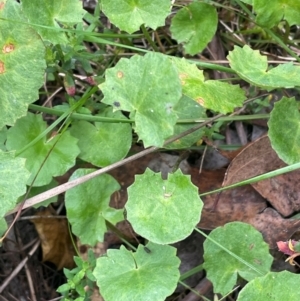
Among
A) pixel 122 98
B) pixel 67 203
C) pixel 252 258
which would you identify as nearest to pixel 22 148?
pixel 67 203

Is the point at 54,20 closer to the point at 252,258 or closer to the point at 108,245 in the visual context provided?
the point at 108,245

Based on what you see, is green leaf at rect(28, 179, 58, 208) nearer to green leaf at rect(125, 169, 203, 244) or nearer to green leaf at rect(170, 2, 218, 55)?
green leaf at rect(125, 169, 203, 244)

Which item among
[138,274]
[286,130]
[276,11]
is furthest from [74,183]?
[276,11]

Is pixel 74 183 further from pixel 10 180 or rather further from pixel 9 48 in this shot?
pixel 9 48

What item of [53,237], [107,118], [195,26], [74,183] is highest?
[195,26]

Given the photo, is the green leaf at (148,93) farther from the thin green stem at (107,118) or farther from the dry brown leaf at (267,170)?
the dry brown leaf at (267,170)

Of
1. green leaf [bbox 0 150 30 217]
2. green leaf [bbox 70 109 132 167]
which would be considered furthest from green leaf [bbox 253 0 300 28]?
green leaf [bbox 0 150 30 217]

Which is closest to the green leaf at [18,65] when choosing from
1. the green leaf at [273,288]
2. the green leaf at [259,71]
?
the green leaf at [259,71]
